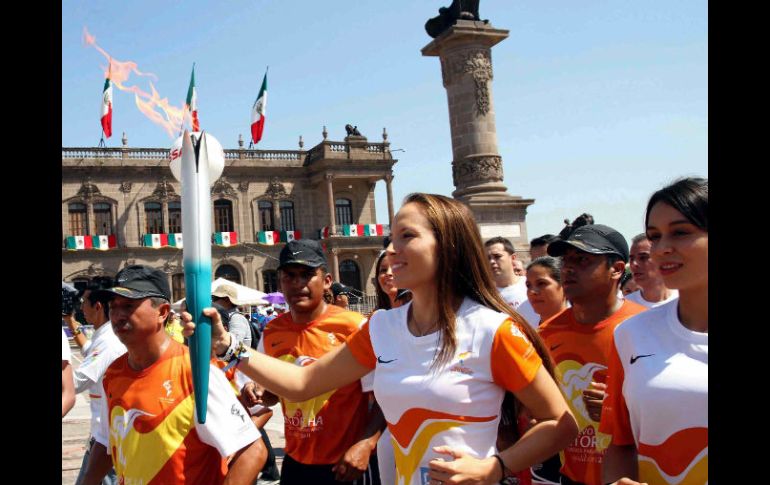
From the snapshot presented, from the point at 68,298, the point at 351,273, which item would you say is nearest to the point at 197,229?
the point at 68,298

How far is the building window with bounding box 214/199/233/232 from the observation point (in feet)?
144

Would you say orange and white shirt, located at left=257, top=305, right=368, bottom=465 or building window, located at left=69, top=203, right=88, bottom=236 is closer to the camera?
orange and white shirt, located at left=257, top=305, right=368, bottom=465

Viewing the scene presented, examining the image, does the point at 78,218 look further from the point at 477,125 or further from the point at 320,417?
the point at 320,417

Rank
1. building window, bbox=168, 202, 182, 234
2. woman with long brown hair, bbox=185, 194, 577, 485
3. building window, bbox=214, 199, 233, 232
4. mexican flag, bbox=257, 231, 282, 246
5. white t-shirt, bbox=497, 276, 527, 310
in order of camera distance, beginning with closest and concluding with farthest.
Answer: woman with long brown hair, bbox=185, 194, 577, 485, white t-shirt, bbox=497, 276, 527, 310, building window, bbox=168, 202, 182, 234, building window, bbox=214, 199, 233, 232, mexican flag, bbox=257, 231, 282, 246

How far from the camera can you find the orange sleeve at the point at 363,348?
267 centimetres

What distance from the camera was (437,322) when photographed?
2461 millimetres

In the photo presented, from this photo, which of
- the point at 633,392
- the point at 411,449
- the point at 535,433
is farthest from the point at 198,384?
the point at 633,392

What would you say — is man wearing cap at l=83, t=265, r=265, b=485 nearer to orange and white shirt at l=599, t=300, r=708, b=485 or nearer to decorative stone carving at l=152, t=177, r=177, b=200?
orange and white shirt at l=599, t=300, r=708, b=485

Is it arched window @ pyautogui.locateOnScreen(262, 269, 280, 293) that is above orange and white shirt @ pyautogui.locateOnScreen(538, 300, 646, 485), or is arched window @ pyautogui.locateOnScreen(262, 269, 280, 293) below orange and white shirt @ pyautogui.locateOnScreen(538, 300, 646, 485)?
below

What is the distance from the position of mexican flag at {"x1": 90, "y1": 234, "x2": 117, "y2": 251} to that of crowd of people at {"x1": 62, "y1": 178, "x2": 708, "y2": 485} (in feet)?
128

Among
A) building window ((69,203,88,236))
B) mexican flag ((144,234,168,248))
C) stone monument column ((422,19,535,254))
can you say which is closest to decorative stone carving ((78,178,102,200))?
building window ((69,203,88,236))

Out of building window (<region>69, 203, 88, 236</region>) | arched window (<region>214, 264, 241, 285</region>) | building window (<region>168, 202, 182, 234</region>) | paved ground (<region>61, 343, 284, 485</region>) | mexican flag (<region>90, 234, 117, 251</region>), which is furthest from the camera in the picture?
arched window (<region>214, 264, 241, 285</region>)
